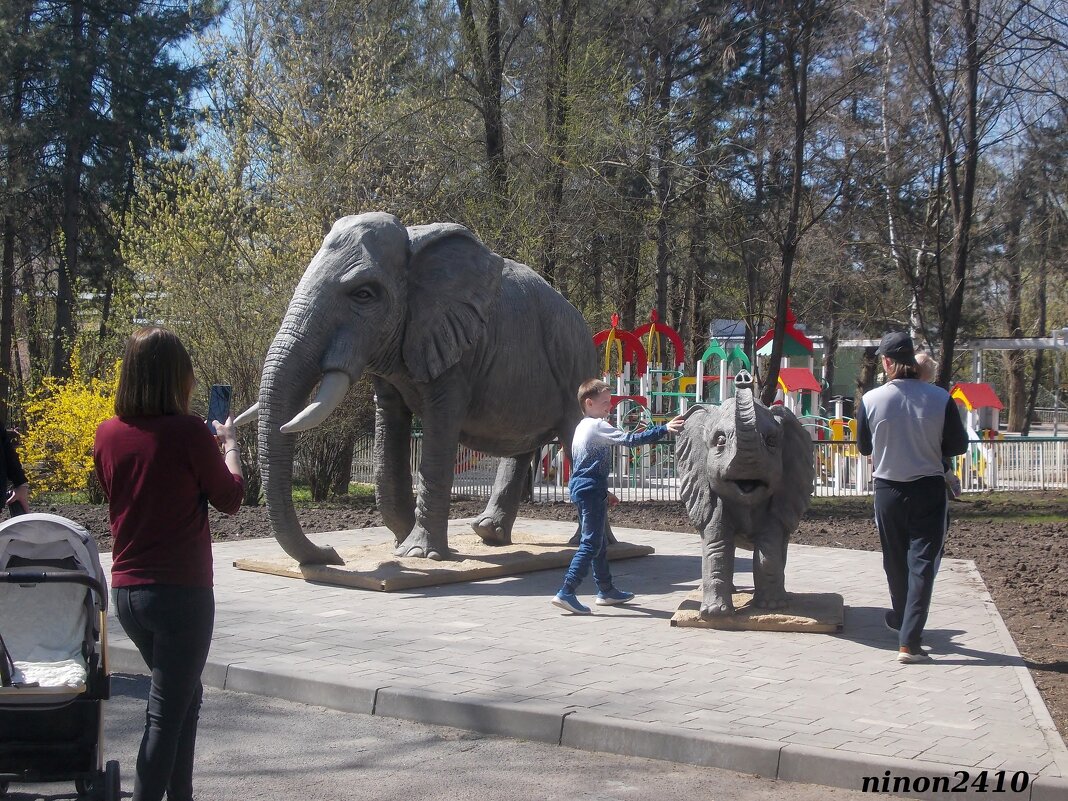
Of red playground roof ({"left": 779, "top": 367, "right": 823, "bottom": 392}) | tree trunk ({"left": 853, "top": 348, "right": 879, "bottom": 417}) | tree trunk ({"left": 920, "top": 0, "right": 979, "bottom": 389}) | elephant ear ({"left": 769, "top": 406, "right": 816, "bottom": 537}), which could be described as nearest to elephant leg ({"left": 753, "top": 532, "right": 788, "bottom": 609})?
elephant ear ({"left": 769, "top": 406, "right": 816, "bottom": 537})

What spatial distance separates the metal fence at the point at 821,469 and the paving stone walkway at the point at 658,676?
9.47 m

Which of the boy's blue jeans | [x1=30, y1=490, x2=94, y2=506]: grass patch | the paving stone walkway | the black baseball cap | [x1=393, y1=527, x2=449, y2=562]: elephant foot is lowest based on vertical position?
the paving stone walkway

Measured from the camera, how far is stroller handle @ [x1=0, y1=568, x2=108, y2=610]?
422 cm

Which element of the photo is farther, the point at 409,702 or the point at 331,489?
the point at 331,489

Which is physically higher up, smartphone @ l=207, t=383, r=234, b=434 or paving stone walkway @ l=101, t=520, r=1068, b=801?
smartphone @ l=207, t=383, r=234, b=434

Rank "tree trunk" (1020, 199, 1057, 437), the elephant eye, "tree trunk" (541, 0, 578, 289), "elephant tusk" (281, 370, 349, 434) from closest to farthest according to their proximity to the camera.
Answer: "elephant tusk" (281, 370, 349, 434) < the elephant eye < "tree trunk" (541, 0, 578, 289) < "tree trunk" (1020, 199, 1057, 437)

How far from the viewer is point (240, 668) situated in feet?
22.7

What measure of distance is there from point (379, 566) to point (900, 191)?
2269 centimetres

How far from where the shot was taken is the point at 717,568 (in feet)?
26.3

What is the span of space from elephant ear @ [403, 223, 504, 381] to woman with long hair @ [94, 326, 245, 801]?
18.5 feet

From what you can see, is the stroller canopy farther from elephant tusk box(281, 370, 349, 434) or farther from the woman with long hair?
elephant tusk box(281, 370, 349, 434)

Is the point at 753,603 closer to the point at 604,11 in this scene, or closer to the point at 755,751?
the point at 755,751

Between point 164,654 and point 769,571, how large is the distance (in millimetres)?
5041

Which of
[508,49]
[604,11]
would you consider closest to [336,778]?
[508,49]
